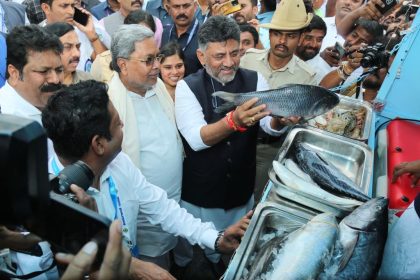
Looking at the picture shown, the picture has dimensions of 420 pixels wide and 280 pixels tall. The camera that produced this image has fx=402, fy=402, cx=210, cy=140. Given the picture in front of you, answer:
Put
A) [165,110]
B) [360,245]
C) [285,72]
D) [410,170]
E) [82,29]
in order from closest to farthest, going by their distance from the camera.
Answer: [360,245] → [410,170] → [165,110] → [285,72] → [82,29]

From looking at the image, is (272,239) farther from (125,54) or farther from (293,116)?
(125,54)

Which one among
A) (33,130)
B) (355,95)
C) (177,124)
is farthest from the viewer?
(355,95)

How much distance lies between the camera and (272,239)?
63.9 inches

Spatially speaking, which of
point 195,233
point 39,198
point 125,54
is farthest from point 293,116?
point 39,198

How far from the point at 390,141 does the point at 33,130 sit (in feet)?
8.25

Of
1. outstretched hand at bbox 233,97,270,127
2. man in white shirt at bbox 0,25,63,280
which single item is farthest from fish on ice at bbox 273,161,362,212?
man in white shirt at bbox 0,25,63,280

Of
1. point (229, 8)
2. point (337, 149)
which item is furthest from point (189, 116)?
point (229, 8)

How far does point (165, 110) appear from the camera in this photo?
9.29 feet

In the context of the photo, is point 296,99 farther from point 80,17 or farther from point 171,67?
point 80,17

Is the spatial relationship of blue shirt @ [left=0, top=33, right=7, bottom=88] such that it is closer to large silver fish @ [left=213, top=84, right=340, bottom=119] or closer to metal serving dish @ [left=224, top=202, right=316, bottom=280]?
large silver fish @ [left=213, top=84, right=340, bottom=119]

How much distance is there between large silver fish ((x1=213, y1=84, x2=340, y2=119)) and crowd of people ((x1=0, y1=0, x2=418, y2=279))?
2.8 inches

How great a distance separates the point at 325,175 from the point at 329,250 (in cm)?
58

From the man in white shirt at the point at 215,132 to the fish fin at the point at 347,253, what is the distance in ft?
3.94

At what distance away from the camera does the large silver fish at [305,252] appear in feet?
4.51
